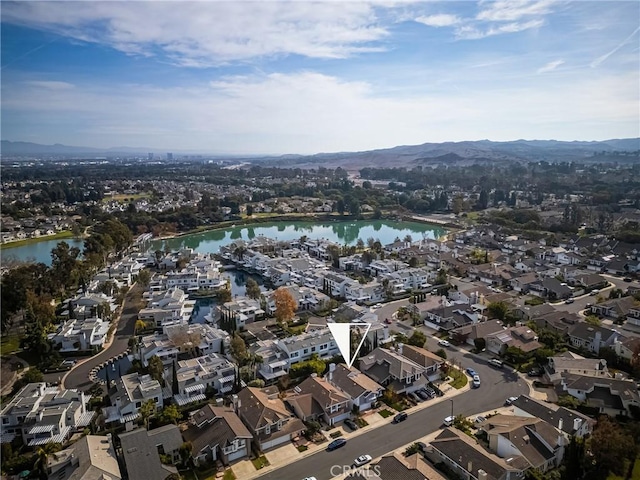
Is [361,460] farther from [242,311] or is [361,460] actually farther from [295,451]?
[242,311]

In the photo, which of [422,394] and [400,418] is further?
[422,394]

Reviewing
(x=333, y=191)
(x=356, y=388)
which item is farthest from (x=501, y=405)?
(x=333, y=191)

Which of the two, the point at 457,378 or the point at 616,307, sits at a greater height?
the point at 616,307

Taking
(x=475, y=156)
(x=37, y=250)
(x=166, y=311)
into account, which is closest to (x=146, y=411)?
(x=166, y=311)

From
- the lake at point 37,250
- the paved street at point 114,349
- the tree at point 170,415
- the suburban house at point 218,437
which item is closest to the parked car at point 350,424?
the suburban house at point 218,437

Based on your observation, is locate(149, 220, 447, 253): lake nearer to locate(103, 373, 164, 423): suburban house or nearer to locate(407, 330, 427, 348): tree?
locate(407, 330, 427, 348): tree

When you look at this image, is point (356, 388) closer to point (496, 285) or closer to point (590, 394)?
point (590, 394)

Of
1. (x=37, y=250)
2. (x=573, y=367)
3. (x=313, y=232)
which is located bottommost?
(x=313, y=232)
